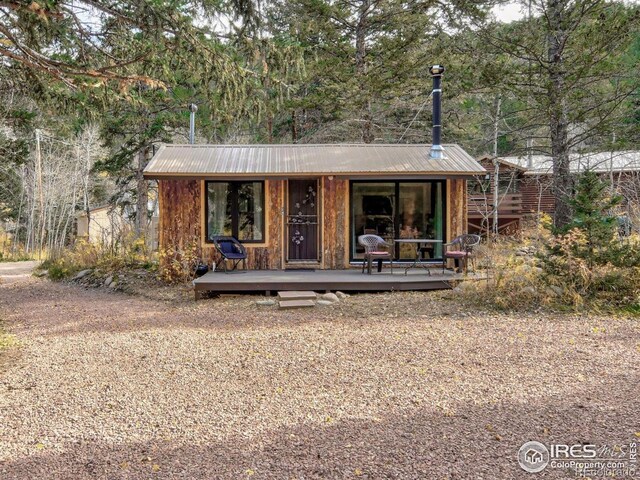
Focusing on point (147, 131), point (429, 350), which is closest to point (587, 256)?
point (429, 350)

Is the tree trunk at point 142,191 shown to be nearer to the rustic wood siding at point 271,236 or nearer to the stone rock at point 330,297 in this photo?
the rustic wood siding at point 271,236

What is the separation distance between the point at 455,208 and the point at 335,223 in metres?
2.36

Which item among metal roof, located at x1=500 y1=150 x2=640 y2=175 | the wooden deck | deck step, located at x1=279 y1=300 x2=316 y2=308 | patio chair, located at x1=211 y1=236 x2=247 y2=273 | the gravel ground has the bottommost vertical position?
the gravel ground

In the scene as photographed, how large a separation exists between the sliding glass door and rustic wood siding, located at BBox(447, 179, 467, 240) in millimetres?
154

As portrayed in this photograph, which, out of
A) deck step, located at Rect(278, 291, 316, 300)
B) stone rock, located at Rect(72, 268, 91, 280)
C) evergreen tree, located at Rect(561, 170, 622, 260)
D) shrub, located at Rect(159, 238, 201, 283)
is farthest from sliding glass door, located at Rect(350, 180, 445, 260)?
stone rock, located at Rect(72, 268, 91, 280)

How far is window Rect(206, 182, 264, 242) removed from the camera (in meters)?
9.47

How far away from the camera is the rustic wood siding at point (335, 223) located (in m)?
9.47

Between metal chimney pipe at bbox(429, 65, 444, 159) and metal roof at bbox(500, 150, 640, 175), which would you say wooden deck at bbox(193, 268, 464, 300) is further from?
metal roof at bbox(500, 150, 640, 175)

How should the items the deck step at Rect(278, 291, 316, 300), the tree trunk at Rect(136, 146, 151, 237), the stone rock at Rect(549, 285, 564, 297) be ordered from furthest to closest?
the tree trunk at Rect(136, 146, 151, 237) → the deck step at Rect(278, 291, 316, 300) → the stone rock at Rect(549, 285, 564, 297)

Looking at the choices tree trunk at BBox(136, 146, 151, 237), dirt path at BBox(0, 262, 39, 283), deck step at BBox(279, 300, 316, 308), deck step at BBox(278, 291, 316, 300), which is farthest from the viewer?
tree trunk at BBox(136, 146, 151, 237)

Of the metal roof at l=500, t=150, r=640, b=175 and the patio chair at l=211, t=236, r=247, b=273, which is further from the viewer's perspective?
the metal roof at l=500, t=150, r=640, b=175

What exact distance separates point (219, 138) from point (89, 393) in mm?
17856

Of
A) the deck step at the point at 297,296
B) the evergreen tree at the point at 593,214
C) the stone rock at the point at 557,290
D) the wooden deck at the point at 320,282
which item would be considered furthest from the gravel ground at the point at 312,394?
the wooden deck at the point at 320,282

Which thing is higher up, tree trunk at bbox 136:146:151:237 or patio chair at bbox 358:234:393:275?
tree trunk at bbox 136:146:151:237
